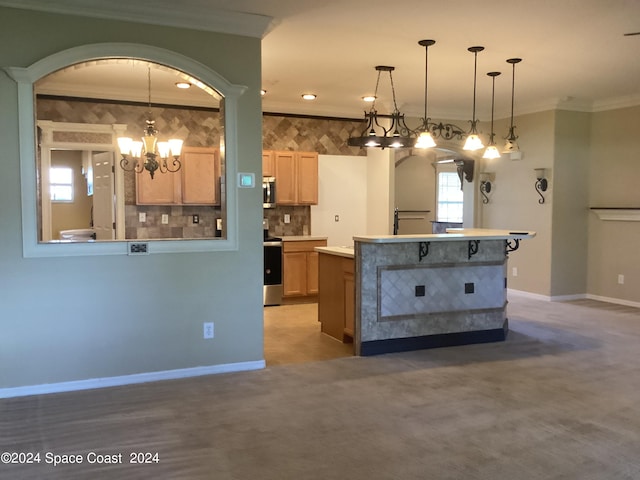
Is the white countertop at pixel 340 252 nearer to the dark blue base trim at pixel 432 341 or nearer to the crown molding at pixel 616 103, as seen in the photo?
the dark blue base trim at pixel 432 341

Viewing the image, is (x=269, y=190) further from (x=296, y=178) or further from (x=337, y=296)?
(x=337, y=296)

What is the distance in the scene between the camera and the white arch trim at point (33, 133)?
351 cm

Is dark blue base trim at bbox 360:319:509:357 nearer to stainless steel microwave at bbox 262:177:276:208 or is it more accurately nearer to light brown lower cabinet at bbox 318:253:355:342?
light brown lower cabinet at bbox 318:253:355:342

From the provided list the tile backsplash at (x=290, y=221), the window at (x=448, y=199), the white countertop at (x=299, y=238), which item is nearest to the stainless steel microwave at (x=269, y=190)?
the tile backsplash at (x=290, y=221)

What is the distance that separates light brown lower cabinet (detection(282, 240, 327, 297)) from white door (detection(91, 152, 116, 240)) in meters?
2.18

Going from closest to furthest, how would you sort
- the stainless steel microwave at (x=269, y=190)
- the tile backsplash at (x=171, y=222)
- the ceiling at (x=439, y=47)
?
1. the ceiling at (x=439, y=47)
2. the tile backsplash at (x=171, y=222)
3. the stainless steel microwave at (x=269, y=190)

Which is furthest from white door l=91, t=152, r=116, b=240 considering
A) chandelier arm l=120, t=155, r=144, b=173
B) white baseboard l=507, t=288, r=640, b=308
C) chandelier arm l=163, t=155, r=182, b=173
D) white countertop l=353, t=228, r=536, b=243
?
white baseboard l=507, t=288, r=640, b=308

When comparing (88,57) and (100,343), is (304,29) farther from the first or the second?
(100,343)

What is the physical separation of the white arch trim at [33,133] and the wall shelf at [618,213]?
17.2 ft

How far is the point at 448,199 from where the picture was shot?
37.9 ft

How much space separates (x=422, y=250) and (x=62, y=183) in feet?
25.5

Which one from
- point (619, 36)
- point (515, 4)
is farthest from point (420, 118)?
point (515, 4)

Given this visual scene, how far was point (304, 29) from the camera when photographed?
4195mm

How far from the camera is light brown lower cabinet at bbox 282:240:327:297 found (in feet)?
23.1
